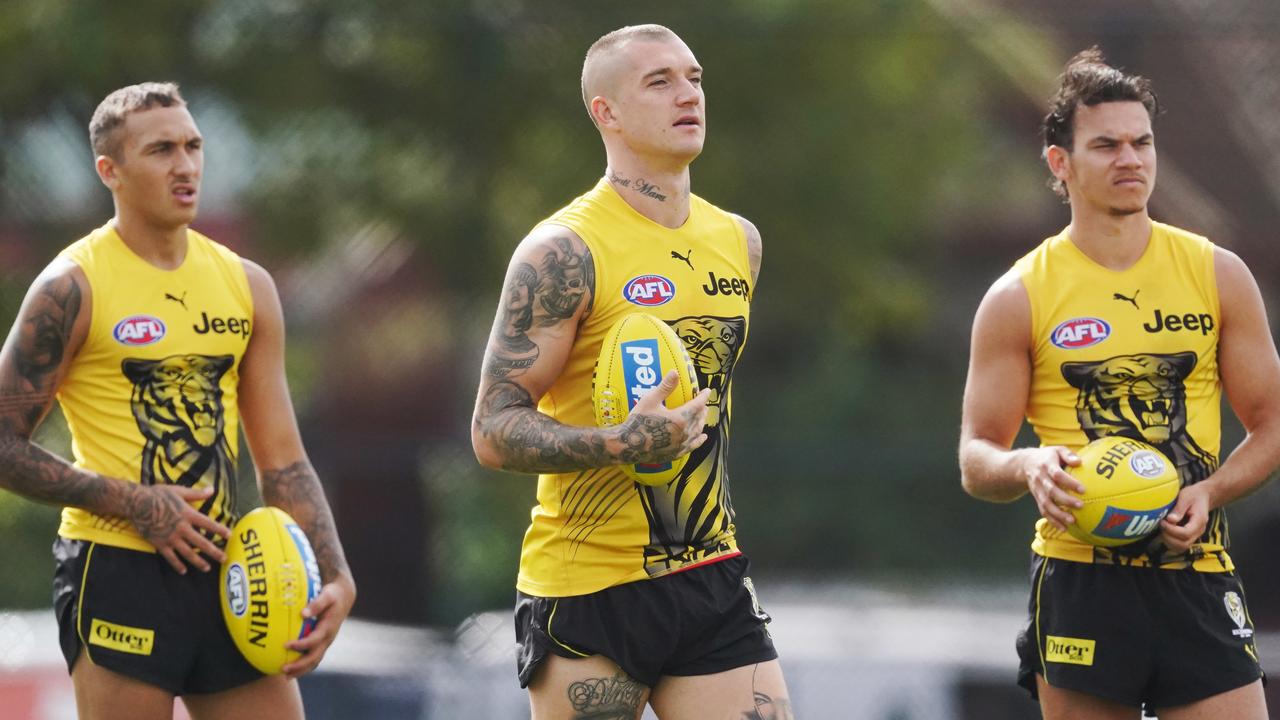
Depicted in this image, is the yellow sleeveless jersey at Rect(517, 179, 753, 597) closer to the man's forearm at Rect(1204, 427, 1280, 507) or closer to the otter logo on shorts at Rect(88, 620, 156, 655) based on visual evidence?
the otter logo on shorts at Rect(88, 620, 156, 655)

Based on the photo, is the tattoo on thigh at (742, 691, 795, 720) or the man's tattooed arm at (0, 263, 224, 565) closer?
the tattoo on thigh at (742, 691, 795, 720)

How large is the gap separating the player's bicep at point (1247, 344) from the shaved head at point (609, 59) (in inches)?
70.0

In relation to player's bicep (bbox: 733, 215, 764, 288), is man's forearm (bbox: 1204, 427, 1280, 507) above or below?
below

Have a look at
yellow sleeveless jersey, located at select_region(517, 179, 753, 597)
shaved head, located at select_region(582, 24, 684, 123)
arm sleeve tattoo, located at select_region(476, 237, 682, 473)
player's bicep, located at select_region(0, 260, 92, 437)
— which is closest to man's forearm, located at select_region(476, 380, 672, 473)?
arm sleeve tattoo, located at select_region(476, 237, 682, 473)

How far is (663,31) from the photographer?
469cm

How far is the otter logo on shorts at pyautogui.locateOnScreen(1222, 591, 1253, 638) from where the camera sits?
15.7 feet

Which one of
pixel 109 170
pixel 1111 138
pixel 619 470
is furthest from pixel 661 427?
pixel 109 170

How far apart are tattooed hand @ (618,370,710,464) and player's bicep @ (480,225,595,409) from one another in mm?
343

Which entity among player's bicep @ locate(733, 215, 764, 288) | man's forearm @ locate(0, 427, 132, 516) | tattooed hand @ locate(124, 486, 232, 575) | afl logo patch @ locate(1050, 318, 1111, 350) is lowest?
tattooed hand @ locate(124, 486, 232, 575)

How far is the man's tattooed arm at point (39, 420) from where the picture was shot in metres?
4.81

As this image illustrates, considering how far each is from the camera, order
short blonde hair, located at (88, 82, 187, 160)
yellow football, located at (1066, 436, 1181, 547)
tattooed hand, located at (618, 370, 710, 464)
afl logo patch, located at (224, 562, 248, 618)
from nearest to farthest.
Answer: tattooed hand, located at (618, 370, 710, 464) → yellow football, located at (1066, 436, 1181, 547) → afl logo patch, located at (224, 562, 248, 618) → short blonde hair, located at (88, 82, 187, 160)

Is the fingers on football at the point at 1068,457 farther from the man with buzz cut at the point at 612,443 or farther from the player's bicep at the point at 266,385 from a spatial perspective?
the player's bicep at the point at 266,385

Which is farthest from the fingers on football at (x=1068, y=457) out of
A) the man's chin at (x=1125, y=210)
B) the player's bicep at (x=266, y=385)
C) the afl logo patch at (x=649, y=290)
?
the player's bicep at (x=266, y=385)

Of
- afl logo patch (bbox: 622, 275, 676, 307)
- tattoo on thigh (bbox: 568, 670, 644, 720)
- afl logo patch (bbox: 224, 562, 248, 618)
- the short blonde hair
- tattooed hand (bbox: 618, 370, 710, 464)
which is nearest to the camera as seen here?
tattooed hand (bbox: 618, 370, 710, 464)
